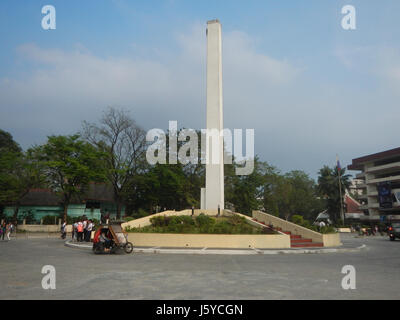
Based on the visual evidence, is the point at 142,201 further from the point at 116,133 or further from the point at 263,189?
the point at 263,189

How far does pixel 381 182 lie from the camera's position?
55219 mm

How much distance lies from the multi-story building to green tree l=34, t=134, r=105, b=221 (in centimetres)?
4628

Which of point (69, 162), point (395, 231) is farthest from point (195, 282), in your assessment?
point (69, 162)

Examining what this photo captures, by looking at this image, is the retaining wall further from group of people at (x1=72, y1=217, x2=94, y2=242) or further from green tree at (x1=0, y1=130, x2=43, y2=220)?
green tree at (x1=0, y1=130, x2=43, y2=220)

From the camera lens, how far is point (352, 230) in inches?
1944

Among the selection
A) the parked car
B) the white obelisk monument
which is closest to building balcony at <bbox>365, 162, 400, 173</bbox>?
the parked car

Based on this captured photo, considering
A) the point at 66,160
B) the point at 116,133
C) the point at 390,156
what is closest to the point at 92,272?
the point at 66,160

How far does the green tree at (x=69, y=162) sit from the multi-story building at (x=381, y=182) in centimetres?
4628

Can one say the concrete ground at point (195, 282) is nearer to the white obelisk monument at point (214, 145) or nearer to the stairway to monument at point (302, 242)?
the stairway to monument at point (302, 242)

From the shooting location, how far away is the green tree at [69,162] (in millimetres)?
35312

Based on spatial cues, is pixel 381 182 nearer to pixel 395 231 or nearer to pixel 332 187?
pixel 332 187

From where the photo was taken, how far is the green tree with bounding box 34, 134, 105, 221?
3531 centimetres

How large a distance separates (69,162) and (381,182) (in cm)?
5186
